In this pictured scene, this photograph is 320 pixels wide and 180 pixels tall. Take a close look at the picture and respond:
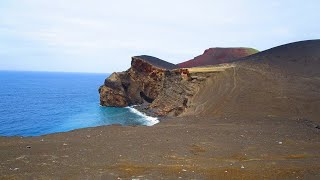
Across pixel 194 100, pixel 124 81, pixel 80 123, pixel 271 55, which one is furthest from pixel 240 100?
pixel 124 81

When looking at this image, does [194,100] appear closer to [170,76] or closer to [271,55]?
[170,76]

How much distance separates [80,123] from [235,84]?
78.1 ft

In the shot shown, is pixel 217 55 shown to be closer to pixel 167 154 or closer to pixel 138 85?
pixel 138 85

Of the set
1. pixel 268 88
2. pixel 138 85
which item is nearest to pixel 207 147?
pixel 268 88

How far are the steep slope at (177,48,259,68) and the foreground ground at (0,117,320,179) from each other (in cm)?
6226

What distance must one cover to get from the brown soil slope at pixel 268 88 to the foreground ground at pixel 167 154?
10.1 m

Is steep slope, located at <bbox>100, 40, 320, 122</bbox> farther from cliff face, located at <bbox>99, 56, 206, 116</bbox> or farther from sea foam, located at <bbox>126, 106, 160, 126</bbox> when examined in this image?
sea foam, located at <bbox>126, 106, 160, 126</bbox>

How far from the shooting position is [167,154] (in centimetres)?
1894

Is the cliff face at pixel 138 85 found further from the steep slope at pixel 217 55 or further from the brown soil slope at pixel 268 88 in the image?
the steep slope at pixel 217 55

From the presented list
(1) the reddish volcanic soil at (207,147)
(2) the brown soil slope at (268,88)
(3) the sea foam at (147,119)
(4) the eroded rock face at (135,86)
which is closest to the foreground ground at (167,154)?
(1) the reddish volcanic soil at (207,147)

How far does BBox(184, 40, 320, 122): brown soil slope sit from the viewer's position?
124 ft

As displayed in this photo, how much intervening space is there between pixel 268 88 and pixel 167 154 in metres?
27.4

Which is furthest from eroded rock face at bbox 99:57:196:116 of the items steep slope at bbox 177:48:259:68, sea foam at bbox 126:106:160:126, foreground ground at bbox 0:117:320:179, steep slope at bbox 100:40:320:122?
foreground ground at bbox 0:117:320:179

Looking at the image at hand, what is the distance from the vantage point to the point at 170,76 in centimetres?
5716
